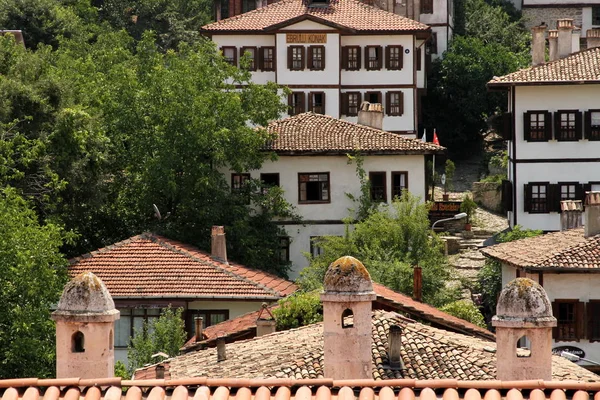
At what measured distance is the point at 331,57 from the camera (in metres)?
74.1

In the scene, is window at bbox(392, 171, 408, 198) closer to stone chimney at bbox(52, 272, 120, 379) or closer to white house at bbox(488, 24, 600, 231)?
white house at bbox(488, 24, 600, 231)

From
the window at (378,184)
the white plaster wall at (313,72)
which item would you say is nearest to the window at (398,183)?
the window at (378,184)

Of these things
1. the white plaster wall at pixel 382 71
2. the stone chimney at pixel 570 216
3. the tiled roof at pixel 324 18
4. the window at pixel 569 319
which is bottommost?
the window at pixel 569 319

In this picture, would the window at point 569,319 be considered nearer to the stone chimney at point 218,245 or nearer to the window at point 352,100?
the stone chimney at point 218,245

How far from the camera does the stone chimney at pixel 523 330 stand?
2330 centimetres

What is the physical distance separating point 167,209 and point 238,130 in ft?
10.7

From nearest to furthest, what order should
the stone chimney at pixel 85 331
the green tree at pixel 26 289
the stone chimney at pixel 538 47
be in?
the stone chimney at pixel 85 331 → the green tree at pixel 26 289 → the stone chimney at pixel 538 47

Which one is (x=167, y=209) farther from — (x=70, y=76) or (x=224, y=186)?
(x=70, y=76)

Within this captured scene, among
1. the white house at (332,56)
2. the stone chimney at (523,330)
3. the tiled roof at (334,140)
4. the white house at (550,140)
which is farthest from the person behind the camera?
the white house at (332,56)

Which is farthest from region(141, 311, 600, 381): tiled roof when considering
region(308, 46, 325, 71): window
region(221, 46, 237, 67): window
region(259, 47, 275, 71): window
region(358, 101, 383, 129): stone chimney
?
region(221, 46, 237, 67): window

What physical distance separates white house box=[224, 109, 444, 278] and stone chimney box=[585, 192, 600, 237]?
952 centimetres

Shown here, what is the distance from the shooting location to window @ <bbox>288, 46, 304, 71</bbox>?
73.6 meters

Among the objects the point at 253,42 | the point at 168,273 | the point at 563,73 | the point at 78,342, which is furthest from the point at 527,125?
the point at 78,342

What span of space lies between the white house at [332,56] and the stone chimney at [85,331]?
171 ft
